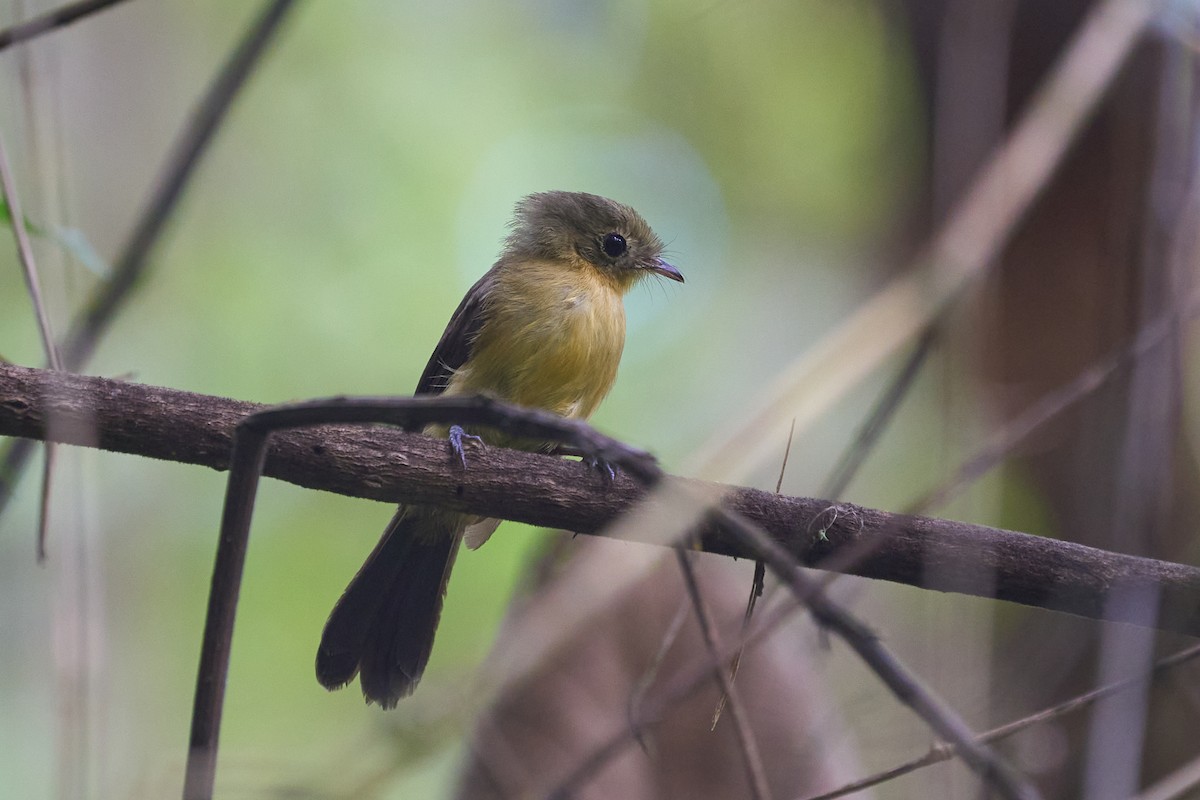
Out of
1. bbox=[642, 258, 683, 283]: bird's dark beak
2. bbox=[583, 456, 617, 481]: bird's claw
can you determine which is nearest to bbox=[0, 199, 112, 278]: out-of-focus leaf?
bbox=[583, 456, 617, 481]: bird's claw

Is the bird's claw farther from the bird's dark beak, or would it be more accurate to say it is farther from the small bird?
the bird's dark beak

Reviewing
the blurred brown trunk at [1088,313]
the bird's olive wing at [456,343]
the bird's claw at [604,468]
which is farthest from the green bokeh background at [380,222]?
the bird's claw at [604,468]

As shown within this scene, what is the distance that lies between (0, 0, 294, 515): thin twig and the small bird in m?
1.21

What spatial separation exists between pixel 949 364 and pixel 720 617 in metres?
2.02

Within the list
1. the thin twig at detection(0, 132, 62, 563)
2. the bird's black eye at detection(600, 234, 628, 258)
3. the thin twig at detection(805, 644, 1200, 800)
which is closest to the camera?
the thin twig at detection(805, 644, 1200, 800)

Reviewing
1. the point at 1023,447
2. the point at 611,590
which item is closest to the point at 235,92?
the point at 611,590

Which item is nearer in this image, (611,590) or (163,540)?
(611,590)

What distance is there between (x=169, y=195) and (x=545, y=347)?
1499 millimetres

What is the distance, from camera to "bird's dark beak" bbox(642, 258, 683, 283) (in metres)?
4.48

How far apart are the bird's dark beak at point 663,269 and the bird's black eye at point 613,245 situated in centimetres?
13

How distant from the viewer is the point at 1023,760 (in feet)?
9.16

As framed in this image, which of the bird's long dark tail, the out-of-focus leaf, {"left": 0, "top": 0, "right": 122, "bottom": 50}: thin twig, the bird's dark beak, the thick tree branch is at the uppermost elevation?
the bird's dark beak

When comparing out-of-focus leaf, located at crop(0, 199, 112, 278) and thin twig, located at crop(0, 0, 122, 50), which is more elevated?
thin twig, located at crop(0, 0, 122, 50)

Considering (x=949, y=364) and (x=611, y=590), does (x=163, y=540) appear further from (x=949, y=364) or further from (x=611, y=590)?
(x=949, y=364)
